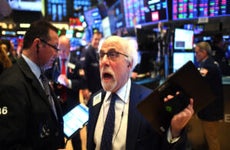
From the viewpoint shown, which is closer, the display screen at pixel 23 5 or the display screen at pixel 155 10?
the display screen at pixel 23 5

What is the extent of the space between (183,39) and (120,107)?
3.39 metres

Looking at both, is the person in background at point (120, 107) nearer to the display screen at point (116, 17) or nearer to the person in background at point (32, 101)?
the person in background at point (32, 101)

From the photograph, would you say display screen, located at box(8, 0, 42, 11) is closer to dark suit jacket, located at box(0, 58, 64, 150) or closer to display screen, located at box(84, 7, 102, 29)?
dark suit jacket, located at box(0, 58, 64, 150)

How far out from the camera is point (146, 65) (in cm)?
683

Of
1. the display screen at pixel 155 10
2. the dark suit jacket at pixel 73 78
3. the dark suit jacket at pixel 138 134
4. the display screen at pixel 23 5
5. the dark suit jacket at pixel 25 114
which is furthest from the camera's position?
the display screen at pixel 155 10

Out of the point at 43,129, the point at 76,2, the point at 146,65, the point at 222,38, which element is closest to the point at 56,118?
the point at 43,129

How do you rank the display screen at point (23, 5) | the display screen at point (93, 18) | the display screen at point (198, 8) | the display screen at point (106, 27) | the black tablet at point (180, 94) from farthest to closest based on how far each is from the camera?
the display screen at point (93, 18)
the display screen at point (106, 27)
the display screen at point (198, 8)
the display screen at point (23, 5)
the black tablet at point (180, 94)

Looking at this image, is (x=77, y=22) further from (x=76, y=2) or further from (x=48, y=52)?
(x=48, y=52)

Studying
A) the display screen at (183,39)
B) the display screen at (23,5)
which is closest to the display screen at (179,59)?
the display screen at (183,39)

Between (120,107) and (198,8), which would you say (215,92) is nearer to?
(198,8)

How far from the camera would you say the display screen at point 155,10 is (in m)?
5.22

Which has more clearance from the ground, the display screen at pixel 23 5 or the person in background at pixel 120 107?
the display screen at pixel 23 5

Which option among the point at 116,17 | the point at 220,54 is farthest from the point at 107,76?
the point at 116,17

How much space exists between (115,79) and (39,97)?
21.2 inches
